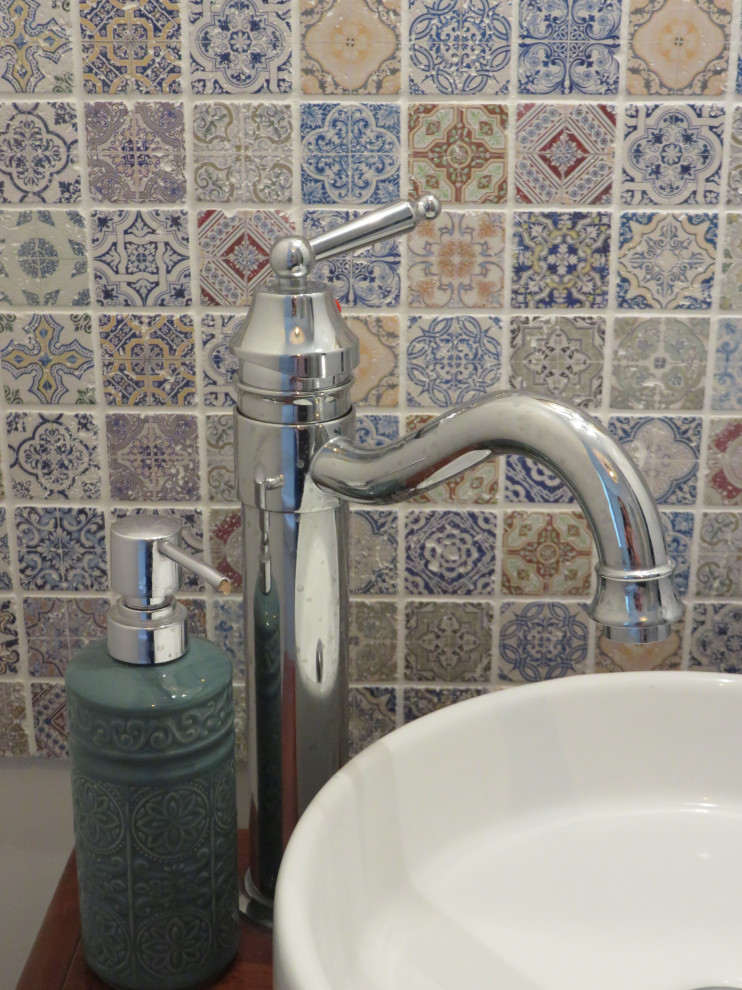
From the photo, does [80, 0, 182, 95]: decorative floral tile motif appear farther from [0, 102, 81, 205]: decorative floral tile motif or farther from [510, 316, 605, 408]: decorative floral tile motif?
[510, 316, 605, 408]: decorative floral tile motif

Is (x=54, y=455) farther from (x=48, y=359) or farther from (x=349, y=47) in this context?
(x=349, y=47)

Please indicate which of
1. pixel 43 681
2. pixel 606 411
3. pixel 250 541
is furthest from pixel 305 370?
pixel 43 681

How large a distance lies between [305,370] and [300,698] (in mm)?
195

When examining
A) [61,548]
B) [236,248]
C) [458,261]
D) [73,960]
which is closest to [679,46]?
[458,261]

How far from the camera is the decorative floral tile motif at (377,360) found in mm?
703

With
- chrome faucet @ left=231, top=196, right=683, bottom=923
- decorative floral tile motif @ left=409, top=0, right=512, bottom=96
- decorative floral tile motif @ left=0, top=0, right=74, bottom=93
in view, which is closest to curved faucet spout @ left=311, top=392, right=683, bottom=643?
chrome faucet @ left=231, top=196, right=683, bottom=923

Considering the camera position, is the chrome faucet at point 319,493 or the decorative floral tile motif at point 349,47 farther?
the decorative floral tile motif at point 349,47

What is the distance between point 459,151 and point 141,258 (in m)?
0.22

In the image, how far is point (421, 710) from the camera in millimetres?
772

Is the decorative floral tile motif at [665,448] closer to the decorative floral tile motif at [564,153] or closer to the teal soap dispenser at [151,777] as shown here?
the decorative floral tile motif at [564,153]

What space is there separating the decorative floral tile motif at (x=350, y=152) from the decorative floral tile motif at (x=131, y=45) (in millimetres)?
92

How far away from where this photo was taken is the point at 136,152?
26.9 inches

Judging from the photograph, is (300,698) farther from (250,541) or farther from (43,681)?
(43,681)

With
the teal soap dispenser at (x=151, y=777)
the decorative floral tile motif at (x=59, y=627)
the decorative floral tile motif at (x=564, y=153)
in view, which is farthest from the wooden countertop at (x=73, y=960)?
the decorative floral tile motif at (x=564, y=153)
